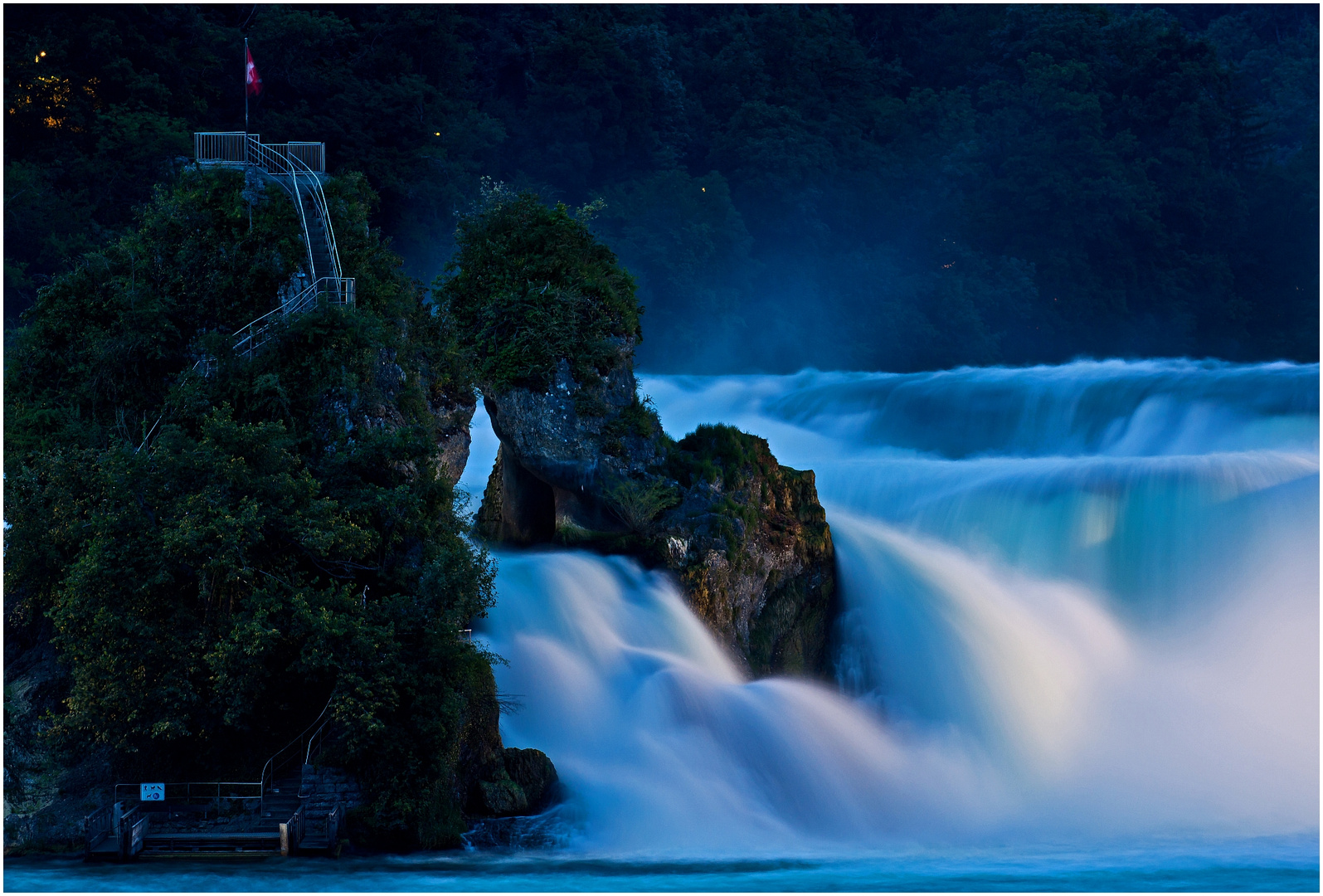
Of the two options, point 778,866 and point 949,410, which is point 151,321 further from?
point 949,410

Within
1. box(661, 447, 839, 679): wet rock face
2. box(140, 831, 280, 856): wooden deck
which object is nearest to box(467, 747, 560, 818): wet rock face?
box(140, 831, 280, 856): wooden deck

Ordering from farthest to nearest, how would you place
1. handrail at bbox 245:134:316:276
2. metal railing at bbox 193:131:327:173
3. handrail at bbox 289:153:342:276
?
1. metal railing at bbox 193:131:327:173
2. handrail at bbox 245:134:316:276
3. handrail at bbox 289:153:342:276

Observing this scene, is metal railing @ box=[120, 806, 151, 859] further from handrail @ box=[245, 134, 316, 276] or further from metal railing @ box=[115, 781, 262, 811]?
handrail @ box=[245, 134, 316, 276]

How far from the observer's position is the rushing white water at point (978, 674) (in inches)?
948

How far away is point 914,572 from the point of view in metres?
32.2

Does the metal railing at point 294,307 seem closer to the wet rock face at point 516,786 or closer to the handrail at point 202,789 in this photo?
the handrail at point 202,789

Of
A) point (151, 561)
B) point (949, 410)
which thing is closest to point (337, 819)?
Answer: point (151, 561)

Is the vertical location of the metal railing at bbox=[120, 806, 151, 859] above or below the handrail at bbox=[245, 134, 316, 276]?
below

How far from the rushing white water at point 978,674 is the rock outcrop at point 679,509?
855 mm

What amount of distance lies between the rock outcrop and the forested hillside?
120ft

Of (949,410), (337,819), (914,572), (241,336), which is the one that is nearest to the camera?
(337,819)

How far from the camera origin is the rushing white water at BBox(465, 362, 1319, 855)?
24.1 m

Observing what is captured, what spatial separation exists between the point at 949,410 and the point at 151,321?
101 ft

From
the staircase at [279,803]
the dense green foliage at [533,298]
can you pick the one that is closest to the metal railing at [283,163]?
the dense green foliage at [533,298]
